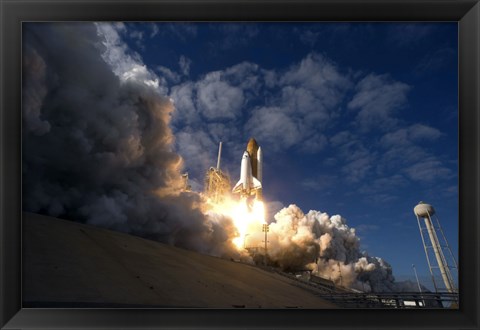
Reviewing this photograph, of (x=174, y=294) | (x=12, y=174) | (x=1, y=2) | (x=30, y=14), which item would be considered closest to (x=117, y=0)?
(x=30, y=14)

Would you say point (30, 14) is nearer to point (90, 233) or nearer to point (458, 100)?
point (458, 100)

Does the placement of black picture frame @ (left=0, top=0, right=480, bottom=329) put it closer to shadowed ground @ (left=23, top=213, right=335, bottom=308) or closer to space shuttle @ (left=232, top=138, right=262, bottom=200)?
shadowed ground @ (left=23, top=213, right=335, bottom=308)

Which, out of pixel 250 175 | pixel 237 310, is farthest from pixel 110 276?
pixel 250 175

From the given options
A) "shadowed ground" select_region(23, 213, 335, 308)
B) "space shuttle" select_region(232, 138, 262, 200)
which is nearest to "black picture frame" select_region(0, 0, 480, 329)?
"shadowed ground" select_region(23, 213, 335, 308)

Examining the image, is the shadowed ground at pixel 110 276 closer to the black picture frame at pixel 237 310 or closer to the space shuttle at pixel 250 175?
the black picture frame at pixel 237 310

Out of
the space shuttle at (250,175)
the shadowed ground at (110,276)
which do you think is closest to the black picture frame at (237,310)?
the shadowed ground at (110,276)

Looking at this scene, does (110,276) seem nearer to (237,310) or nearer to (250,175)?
(237,310)
